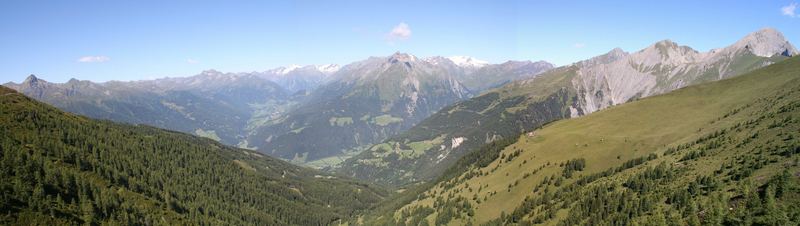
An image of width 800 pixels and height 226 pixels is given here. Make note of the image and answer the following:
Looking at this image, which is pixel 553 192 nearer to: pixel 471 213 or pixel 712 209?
pixel 471 213

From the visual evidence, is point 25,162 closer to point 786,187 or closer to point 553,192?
point 553,192

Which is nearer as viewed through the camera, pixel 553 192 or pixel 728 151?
pixel 728 151

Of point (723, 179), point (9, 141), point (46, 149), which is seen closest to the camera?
point (723, 179)

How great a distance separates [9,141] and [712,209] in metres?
230

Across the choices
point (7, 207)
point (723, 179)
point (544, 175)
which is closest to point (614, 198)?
point (723, 179)

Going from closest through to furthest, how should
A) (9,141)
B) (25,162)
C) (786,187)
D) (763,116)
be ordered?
(786,187), (763,116), (25,162), (9,141)

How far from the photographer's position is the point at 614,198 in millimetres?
120812

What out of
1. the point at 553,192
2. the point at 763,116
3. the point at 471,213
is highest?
the point at 763,116

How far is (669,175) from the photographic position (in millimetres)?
118500

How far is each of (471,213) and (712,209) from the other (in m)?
103

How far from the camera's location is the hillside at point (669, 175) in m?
85.1

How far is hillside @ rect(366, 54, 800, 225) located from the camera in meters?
85.1

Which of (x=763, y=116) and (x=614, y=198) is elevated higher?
(x=763, y=116)

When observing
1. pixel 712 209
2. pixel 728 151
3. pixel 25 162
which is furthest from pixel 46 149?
pixel 728 151
